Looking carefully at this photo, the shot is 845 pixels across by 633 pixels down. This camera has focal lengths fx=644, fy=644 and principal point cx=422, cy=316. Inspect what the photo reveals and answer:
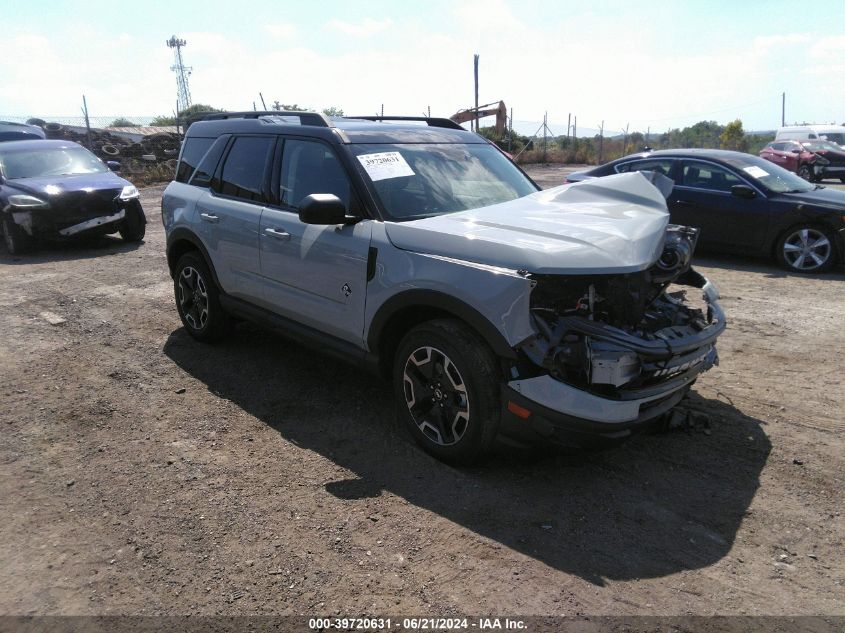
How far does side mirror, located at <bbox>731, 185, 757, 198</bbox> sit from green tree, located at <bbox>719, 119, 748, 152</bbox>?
29.2 meters

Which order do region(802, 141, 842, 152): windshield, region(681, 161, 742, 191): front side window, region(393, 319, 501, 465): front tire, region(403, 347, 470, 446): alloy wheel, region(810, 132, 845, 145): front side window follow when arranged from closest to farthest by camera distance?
region(393, 319, 501, 465): front tire
region(403, 347, 470, 446): alloy wheel
region(681, 161, 742, 191): front side window
region(802, 141, 842, 152): windshield
region(810, 132, 845, 145): front side window

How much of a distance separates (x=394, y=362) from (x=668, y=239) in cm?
186

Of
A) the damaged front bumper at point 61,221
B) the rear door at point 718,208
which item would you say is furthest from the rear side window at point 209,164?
the rear door at point 718,208

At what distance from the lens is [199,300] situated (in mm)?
5645

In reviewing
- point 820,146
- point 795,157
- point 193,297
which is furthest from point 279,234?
point 820,146

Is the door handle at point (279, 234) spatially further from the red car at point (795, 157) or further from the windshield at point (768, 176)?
the red car at point (795, 157)

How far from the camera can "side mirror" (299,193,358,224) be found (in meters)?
3.71

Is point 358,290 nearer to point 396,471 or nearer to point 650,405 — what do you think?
point 396,471

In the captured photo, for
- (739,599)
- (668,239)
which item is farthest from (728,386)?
(739,599)

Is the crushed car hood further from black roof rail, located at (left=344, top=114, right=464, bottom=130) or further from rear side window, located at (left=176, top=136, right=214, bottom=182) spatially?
rear side window, located at (left=176, top=136, right=214, bottom=182)

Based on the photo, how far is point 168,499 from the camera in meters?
3.40

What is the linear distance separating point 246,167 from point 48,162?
780 centimetres

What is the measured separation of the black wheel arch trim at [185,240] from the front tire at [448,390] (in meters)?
2.33

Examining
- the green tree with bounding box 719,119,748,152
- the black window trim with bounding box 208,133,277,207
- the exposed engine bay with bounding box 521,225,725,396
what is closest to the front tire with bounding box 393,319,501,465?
the exposed engine bay with bounding box 521,225,725,396
